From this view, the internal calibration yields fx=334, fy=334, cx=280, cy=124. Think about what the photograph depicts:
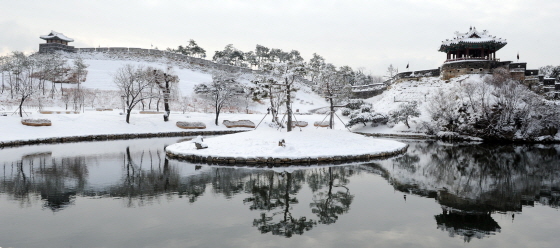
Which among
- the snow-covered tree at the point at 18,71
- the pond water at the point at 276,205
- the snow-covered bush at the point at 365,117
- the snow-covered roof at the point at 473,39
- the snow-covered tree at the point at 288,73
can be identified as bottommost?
the pond water at the point at 276,205

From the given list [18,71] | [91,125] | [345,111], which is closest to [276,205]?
[91,125]

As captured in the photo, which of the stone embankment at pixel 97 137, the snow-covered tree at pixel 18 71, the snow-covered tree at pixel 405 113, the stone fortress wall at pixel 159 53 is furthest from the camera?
the stone fortress wall at pixel 159 53

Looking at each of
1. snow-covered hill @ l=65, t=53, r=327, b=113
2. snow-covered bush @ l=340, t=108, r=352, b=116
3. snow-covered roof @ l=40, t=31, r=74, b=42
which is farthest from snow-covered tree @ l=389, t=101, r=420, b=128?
snow-covered roof @ l=40, t=31, r=74, b=42

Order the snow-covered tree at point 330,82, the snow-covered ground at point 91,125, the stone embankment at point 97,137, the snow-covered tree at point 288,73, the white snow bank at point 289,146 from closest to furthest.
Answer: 1. the white snow bank at point 289,146
2. the snow-covered tree at point 288,73
3. the stone embankment at point 97,137
4. the snow-covered ground at point 91,125
5. the snow-covered tree at point 330,82

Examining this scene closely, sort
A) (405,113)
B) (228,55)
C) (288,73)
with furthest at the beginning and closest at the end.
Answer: (228,55) < (405,113) < (288,73)

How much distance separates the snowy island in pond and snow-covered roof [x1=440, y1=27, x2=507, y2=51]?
2942 cm

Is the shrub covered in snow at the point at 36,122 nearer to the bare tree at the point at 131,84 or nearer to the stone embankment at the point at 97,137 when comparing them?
the stone embankment at the point at 97,137

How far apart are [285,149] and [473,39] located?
3779 centimetres

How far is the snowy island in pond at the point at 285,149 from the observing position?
1809cm

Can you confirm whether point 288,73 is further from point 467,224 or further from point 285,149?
point 467,224

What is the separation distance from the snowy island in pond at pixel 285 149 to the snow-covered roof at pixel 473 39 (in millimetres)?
29419

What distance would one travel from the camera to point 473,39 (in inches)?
1734

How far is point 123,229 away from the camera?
8.30m

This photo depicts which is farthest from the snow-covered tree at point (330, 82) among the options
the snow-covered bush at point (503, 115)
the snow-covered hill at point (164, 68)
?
the snow-covered hill at point (164, 68)
